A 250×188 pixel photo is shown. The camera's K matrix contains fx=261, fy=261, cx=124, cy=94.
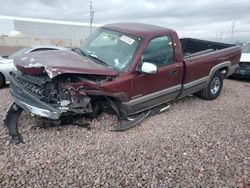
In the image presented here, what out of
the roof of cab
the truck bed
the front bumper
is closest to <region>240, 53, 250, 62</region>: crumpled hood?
the truck bed

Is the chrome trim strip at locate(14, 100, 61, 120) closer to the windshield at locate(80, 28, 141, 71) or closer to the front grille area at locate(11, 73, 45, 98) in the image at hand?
the front grille area at locate(11, 73, 45, 98)

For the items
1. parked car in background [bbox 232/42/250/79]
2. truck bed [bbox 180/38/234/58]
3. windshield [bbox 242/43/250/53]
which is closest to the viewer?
truck bed [bbox 180/38/234/58]

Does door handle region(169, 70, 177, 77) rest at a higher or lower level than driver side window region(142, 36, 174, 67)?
lower

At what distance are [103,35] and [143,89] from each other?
1557mm

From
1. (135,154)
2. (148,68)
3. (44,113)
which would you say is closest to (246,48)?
(148,68)

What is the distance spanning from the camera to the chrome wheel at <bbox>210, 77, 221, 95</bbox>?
6.69 meters

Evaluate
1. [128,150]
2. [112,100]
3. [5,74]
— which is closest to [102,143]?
[128,150]

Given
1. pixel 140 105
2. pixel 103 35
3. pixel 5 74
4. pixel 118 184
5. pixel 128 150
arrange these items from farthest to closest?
pixel 5 74 < pixel 103 35 < pixel 140 105 < pixel 128 150 < pixel 118 184

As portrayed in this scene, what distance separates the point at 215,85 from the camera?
6.82 metres

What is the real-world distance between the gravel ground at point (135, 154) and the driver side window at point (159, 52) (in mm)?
1155

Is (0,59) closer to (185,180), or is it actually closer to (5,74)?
(5,74)

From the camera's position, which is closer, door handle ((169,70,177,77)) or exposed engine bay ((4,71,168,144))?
exposed engine bay ((4,71,168,144))

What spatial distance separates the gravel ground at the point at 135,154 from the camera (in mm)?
3312

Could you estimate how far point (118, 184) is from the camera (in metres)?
3.23
